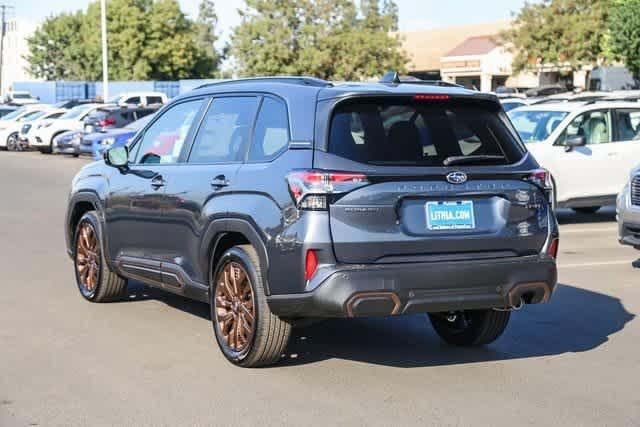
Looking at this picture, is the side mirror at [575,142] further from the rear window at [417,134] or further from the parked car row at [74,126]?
the parked car row at [74,126]

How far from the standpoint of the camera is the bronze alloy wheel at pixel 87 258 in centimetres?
930

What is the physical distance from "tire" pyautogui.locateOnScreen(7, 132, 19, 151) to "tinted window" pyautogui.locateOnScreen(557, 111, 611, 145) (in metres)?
29.3

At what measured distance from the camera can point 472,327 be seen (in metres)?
7.61

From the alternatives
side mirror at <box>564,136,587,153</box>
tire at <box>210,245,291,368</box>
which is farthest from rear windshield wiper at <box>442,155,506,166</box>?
side mirror at <box>564,136,587,153</box>

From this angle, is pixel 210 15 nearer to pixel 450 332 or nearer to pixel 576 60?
pixel 576 60

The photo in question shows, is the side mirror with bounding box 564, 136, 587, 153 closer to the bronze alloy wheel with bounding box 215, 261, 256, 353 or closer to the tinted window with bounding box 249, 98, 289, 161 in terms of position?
the tinted window with bounding box 249, 98, 289, 161

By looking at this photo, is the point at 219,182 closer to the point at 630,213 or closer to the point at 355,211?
the point at 355,211

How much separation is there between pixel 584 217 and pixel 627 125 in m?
1.56

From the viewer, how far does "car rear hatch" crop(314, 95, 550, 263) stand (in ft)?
20.7

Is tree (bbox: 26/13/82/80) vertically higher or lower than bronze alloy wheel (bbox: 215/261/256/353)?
higher

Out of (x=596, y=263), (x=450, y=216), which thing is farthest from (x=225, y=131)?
(x=596, y=263)

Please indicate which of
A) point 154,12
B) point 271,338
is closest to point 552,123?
point 271,338

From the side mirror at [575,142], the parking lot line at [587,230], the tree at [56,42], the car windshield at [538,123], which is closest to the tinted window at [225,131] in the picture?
the parking lot line at [587,230]

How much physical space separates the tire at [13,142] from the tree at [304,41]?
85.7ft
